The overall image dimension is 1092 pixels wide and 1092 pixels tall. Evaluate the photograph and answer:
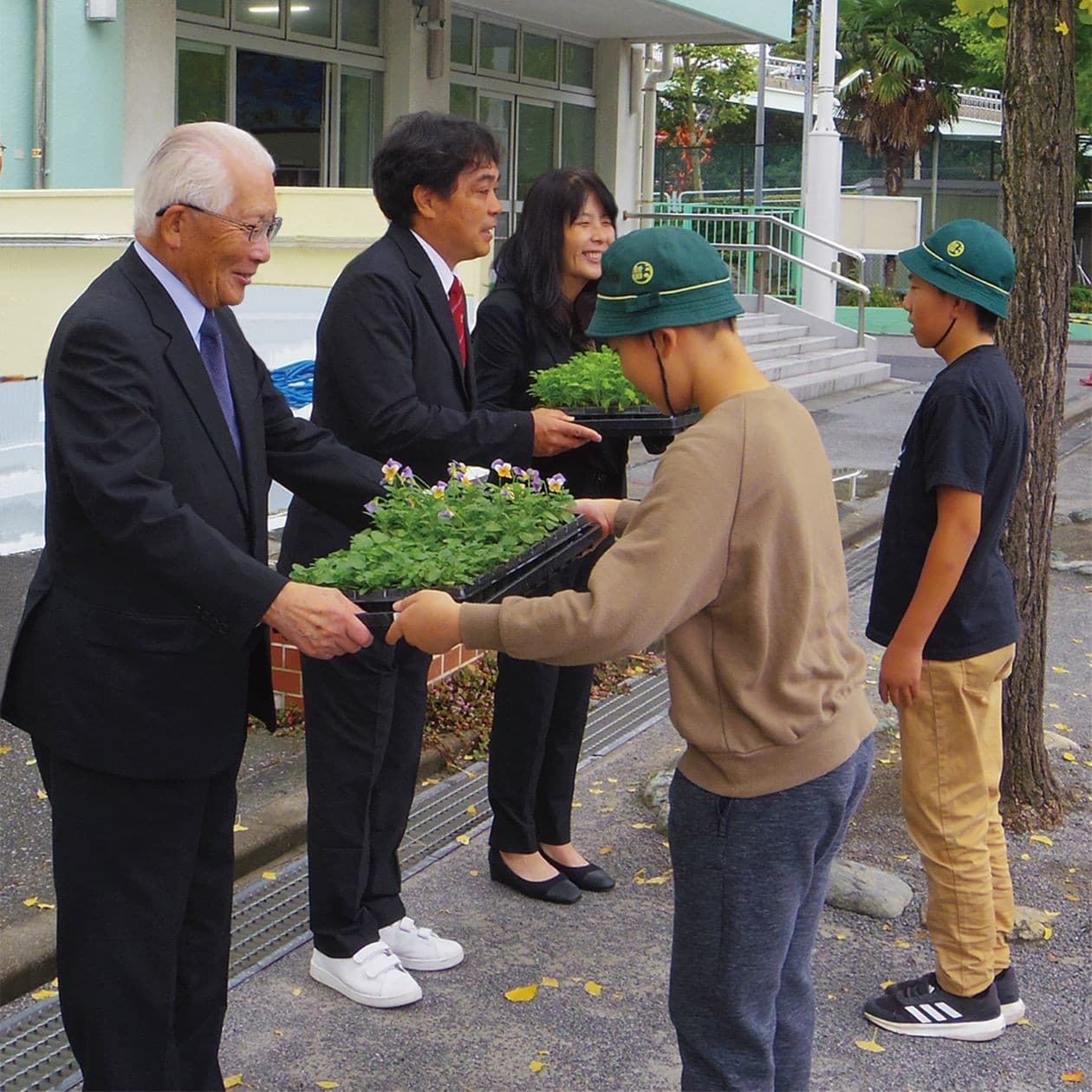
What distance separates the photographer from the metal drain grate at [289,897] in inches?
140

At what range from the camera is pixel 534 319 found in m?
4.47

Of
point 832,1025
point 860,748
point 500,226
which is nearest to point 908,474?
A: point 860,748

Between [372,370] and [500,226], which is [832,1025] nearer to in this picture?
[372,370]

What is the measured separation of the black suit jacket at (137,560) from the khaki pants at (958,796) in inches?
67.6

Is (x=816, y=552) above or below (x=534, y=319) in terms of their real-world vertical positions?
below

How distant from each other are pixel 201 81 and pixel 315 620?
12.0 metres

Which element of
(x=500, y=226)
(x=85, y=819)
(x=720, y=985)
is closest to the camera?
(x=720, y=985)

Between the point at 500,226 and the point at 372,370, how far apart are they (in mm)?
15534

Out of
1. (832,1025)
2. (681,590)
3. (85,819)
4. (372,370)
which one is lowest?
(832,1025)

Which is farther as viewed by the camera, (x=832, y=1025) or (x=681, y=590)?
(x=832, y=1025)

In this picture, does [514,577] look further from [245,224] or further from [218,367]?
[245,224]

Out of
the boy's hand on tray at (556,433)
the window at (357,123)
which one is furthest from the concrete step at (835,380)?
the boy's hand on tray at (556,433)

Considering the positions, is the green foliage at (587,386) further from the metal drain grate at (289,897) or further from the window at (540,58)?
the window at (540,58)

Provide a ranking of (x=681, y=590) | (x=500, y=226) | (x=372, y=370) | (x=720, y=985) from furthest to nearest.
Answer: (x=500, y=226) → (x=372, y=370) → (x=720, y=985) → (x=681, y=590)
